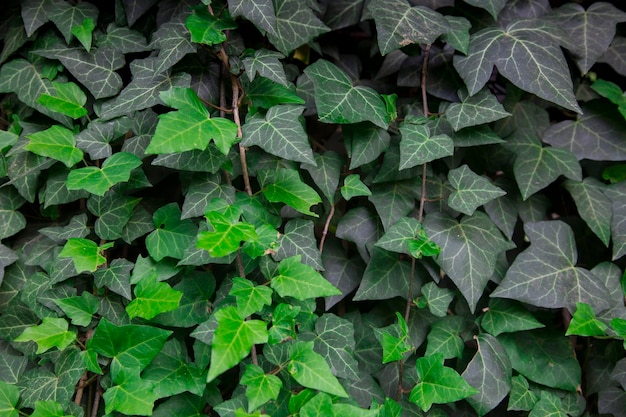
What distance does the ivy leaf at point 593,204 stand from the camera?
1194mm

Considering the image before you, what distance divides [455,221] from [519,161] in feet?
0.68

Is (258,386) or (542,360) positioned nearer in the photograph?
(258,386)

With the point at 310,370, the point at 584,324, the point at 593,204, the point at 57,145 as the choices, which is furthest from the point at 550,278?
the point at 57,145

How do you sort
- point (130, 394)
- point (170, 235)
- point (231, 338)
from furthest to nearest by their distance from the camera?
point (170, 235) < point (130, 394) < point (231, 338)

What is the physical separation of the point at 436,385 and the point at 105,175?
71cm

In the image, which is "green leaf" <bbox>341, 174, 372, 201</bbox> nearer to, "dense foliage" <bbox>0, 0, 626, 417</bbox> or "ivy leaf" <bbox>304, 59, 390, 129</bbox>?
"dense foliage" <bbox>0, 0, 626, 417</bbox>

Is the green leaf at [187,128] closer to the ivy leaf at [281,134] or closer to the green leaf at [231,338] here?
the ivy leaf at [281,134]

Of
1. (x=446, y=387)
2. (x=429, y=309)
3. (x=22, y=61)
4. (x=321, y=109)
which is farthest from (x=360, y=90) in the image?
(x=22, y=61)

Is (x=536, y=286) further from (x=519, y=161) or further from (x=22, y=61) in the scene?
(x=22, y=61)

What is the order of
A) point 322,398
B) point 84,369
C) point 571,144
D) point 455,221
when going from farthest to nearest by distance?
point 571,144
point 455,221
point 84,369
point 322,398

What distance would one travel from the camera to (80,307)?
106cm

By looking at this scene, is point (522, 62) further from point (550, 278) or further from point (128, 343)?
point (128, 343)

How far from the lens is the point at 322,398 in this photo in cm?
93

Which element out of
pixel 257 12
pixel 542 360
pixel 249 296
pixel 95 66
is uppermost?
pixel 257 12
